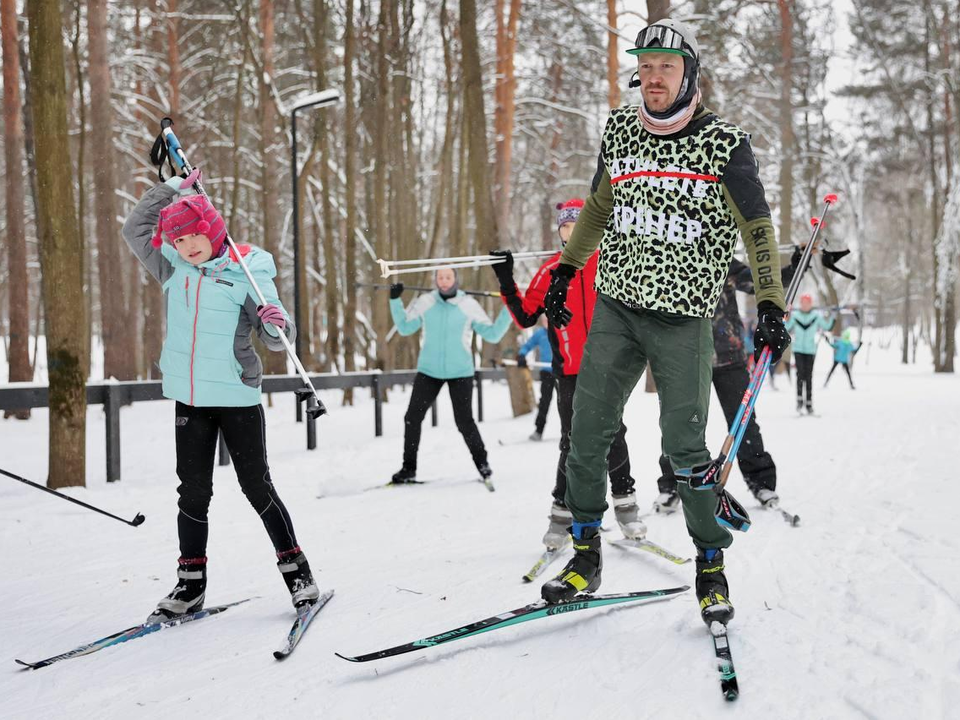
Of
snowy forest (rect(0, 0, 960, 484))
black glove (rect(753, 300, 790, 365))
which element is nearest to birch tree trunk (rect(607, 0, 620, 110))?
snowy forest (rect(0, 0, 960, 484))

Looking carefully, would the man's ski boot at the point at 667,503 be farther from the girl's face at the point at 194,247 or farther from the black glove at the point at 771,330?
the girl's face at the point at 194,247

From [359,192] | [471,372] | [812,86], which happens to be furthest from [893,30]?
[471,372]

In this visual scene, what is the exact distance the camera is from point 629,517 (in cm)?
448

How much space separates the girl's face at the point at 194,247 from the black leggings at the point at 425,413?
3775 millimetres

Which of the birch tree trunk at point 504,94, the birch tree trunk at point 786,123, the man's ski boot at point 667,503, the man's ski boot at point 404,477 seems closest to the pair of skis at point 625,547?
the man's ski boot at point 667,503

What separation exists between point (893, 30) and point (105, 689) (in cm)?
2762

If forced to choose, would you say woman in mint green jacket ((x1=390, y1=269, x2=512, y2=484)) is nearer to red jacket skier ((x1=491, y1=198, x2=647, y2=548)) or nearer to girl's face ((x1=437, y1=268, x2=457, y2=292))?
girl's face ((x1=437, y1=268, x2=457, y2=292))

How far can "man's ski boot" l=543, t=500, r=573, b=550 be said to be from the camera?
4156mm

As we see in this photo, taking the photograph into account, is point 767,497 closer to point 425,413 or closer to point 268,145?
point 425,413

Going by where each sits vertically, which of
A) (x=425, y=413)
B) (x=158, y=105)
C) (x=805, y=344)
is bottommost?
(x=425, y=413)

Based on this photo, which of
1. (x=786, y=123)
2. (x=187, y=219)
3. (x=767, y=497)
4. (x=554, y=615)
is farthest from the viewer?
(x=786, y=123)

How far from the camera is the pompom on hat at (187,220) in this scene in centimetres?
333

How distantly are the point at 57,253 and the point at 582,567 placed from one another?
518cm

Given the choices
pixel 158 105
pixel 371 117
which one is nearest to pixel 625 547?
pixel 158 105
